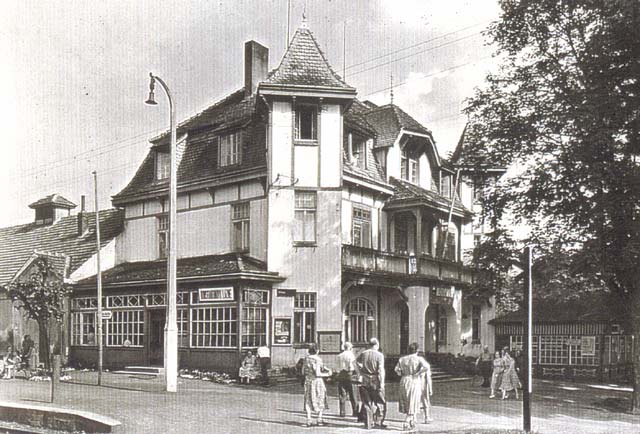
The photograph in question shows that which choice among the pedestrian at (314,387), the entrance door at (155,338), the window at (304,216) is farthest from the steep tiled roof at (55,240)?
the pedestrian at (314,387)

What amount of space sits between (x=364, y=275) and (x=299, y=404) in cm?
891

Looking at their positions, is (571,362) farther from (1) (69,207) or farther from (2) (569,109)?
(1) (69,207)

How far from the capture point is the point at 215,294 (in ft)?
79.6

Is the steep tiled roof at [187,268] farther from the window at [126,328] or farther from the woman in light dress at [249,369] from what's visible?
the woman in light dress at [249,369]

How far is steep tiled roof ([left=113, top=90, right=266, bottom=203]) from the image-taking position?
26453 millimetres

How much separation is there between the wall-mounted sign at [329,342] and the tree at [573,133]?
668 centimetres

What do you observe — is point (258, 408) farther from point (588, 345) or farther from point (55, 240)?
point (588, 345)

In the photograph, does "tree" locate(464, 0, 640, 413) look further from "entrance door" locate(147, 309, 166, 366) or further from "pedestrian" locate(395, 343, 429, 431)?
"entrance door" locate(147, 309, 166, 366)

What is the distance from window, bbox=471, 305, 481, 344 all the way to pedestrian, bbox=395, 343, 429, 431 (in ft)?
66.1

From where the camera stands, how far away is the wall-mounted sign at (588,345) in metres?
33.6

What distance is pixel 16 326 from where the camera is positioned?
95.6ft

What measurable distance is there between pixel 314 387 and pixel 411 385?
1.91m

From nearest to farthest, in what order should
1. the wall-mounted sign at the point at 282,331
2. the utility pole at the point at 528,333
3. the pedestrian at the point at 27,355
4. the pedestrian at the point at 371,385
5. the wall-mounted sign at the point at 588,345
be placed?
the utility pole at the point at 528,333 → the pedestrian at the point at 371,385 → the pedestrian at the point at 27,355 → the wall-mounted sign at the point at 282,331 → the wall-mounted sign at the point at 588,345

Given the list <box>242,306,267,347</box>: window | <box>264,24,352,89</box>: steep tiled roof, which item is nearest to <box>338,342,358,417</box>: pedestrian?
<box>242,306,267,347</box>: window
